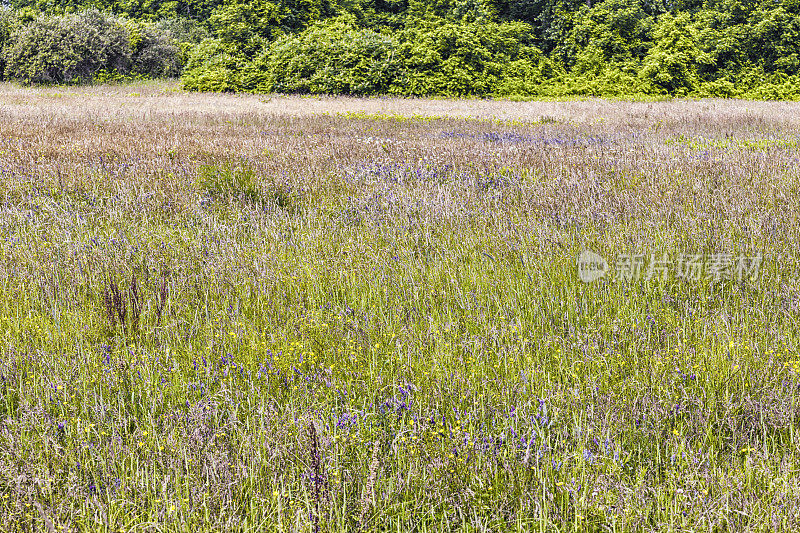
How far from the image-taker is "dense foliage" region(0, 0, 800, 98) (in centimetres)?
2627

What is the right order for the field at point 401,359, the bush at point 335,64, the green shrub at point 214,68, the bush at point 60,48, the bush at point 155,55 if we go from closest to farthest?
1. the field at point 401,359
2. the bush at point 335,64
3. the green shrub at point 214,68
4. the bush at point 60,48
5. the bush at point 155,55

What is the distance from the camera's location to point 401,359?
2.16 metres

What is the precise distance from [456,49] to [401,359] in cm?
2662

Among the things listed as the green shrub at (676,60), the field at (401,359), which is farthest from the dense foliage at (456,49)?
the field at (401,359)

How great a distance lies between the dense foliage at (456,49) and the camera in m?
26.3

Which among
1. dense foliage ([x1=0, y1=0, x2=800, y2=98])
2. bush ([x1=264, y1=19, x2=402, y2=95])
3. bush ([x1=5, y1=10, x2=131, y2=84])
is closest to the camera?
bush ([x1=264, y1=19, x2=402, y2=95])

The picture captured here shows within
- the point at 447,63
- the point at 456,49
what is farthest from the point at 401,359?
the point at 456,49

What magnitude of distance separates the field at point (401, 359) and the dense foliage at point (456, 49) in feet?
74.4

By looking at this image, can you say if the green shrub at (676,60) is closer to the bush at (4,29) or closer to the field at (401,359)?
the field at (401,359)

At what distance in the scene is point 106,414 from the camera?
6.18 feet

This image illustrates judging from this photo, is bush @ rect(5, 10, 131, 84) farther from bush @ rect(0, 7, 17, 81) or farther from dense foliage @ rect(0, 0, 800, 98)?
bush @ rect(0, 7, 17, 81)

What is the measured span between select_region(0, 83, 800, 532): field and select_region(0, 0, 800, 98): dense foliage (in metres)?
22.7

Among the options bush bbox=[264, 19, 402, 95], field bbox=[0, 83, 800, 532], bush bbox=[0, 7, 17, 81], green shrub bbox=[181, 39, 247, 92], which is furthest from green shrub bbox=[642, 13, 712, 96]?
bush bbox=[0, 7, 17, 81]

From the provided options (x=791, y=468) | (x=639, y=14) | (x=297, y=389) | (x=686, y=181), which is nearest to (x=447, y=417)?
(x=297, y=389)
